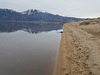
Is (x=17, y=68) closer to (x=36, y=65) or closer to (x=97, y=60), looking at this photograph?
(x=36, y=65)

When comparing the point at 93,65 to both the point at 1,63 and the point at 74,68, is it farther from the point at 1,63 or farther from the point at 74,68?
the point at 1,63

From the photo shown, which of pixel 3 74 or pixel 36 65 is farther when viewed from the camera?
pixel 36 65

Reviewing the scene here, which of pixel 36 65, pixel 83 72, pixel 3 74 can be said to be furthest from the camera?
pixel 36 65

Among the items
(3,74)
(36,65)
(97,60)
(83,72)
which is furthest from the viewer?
(36,65)

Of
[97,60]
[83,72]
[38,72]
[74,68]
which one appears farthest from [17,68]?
[97,60]

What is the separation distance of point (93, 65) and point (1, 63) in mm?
6487

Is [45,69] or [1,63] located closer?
[45,69]

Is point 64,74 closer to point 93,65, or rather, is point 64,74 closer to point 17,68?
point 93,65

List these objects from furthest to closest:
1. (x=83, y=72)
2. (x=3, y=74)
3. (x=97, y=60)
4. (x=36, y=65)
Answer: (x=36, y=65)
(x=97, y=60)
(x=3, y=74)
(x=83, y=72)

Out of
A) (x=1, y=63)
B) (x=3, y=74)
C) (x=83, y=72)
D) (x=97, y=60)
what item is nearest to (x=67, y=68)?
(x=83, y=72)

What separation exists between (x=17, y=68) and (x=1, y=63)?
1.59 metres

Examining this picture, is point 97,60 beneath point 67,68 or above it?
above

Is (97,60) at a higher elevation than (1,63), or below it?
higher

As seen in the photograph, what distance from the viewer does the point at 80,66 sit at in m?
6.75
